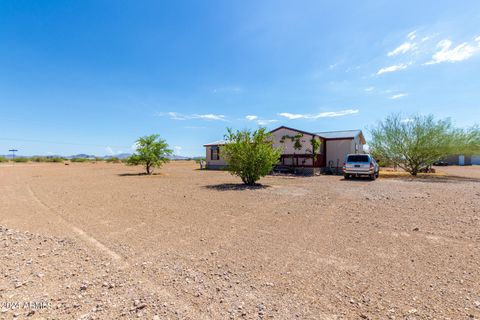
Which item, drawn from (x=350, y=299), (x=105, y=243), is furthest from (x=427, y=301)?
(x=105, y=243)

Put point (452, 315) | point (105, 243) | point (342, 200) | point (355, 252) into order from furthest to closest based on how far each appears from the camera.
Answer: point (342, 200), point (105, 243), point (355, 252), point (452, 315)

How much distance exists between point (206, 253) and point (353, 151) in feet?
75.9

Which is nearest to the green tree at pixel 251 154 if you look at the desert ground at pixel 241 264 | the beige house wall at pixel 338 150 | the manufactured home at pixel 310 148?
the desert ground at pixel 241 264

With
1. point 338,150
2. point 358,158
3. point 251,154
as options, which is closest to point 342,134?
point 338,150

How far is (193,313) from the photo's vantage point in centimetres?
237

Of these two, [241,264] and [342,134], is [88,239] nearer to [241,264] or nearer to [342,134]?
[241,264]

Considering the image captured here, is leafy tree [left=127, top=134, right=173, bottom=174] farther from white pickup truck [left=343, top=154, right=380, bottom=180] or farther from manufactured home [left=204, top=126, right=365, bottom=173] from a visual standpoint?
white pickup truck [left=343, top=154, right=380, bottom=180]

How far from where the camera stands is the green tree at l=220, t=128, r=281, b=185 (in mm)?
12555

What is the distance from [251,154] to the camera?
12555 mm

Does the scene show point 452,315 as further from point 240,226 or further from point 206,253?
point 240,226

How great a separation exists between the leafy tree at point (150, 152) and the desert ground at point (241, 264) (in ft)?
48.1

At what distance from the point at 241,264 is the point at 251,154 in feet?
30.5

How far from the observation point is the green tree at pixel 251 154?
12555 millimetres

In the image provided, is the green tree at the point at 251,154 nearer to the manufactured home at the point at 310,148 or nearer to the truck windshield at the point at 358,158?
the truck windshield at the point at 358,158
